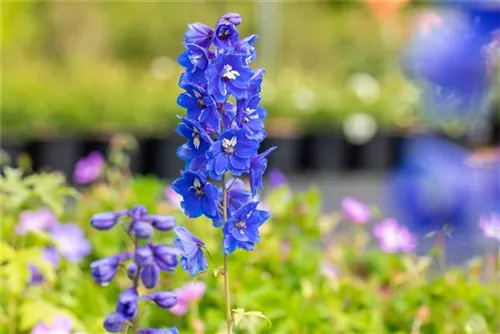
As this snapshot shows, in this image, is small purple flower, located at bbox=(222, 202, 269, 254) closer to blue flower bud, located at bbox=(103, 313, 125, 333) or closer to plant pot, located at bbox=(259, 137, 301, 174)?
blue flower bud, located at bbox=(103, 313, 125, 333)

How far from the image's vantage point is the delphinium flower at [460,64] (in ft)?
2.57

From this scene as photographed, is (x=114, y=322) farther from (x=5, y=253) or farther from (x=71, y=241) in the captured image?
(x=71, y=241)

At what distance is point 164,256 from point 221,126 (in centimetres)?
23

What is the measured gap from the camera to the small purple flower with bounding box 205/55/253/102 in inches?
41.6

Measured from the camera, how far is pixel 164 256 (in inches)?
48.4

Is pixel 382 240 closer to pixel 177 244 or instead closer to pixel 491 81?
pixel 177 244

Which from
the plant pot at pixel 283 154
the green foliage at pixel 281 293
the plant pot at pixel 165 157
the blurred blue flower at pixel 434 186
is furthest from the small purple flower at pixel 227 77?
the plant pot at pixel 283 154

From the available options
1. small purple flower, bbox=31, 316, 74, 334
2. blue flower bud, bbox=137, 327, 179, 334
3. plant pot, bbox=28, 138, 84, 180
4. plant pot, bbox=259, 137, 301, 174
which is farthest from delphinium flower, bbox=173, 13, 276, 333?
plant pot, bbox=259, 137, 301, 174

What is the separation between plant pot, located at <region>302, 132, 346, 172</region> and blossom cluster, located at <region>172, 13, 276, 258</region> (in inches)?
300

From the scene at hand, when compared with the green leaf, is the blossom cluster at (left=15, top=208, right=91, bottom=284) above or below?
Answer: below

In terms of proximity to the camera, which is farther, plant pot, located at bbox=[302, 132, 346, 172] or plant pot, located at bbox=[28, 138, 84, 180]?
plant pot, located at bbox=[302, 132, 346, 172]

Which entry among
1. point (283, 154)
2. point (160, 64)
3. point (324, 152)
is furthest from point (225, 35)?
point (160, 64)

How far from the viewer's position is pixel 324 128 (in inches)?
347

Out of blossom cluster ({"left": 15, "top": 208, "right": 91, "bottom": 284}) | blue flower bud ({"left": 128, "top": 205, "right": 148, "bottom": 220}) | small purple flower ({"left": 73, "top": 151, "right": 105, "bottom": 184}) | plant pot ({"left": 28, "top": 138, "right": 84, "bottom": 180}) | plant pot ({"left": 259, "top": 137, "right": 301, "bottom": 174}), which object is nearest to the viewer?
blue flower bud ({"left": 128, "top": 205, "right": 148, "bottom": 220})
